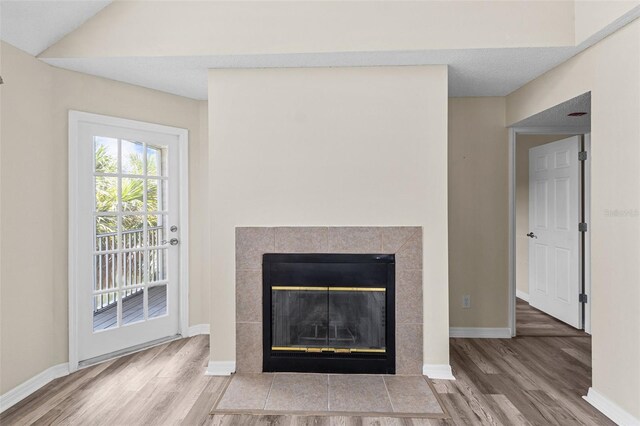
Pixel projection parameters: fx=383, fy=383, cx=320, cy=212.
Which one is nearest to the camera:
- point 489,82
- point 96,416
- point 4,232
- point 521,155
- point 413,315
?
point 96,416

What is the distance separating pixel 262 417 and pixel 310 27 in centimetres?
252

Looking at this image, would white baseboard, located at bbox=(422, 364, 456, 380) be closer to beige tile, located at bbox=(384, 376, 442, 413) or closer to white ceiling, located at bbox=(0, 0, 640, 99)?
beige tile, located at bbox=(384, 376, 442, 413)

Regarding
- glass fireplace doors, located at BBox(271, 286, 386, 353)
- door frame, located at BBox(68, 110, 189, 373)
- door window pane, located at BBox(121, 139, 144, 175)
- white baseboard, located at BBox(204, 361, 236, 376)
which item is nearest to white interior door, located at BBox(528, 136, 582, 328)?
glass fireplace doors, located at BBox(271, 286, 386, 353)

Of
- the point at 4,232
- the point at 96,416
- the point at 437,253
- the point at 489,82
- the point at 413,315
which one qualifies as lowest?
the point at 96,416

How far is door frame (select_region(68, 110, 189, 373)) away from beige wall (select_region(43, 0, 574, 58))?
0.55 m

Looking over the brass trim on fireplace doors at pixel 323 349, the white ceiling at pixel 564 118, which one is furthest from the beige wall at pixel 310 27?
the brass trim on fireplace doors at pixel 323 349

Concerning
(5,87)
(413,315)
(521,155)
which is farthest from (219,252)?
(521,155)

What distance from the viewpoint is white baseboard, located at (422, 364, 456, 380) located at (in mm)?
2797

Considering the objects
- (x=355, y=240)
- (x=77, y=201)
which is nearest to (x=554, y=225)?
(x=355, y=240)

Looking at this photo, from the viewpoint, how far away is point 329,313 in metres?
2.87

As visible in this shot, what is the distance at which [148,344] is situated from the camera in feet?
11.1

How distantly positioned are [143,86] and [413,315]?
2937mm

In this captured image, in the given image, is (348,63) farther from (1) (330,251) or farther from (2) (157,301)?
(2) (157,301)

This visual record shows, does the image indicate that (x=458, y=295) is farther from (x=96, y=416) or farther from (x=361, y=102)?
(x=96, y=416)
